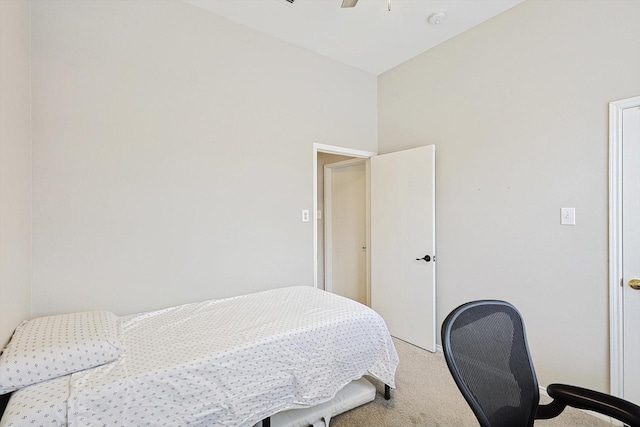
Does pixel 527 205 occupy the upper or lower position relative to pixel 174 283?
upper

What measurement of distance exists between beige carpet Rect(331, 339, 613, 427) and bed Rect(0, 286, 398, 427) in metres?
0.19

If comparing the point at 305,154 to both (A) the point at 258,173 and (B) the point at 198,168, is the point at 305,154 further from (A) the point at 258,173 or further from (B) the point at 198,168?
(B) the point at 198,168

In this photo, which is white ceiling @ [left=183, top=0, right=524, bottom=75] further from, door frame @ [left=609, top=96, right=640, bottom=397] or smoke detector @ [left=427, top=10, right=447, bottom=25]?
door frame @ [left=609, top=96, right=640, bottom=397]

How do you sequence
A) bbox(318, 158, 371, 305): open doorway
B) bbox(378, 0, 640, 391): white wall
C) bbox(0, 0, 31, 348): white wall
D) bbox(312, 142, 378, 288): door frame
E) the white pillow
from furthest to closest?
bbox(318, 158, 371, 305): open doorway < bbox(312, 142, 378, 288): door frame < bbox(378, 0, 640, 391): white wall < bbox(0, 0, 31, 348): white wall < the white pillow

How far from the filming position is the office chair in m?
0.96

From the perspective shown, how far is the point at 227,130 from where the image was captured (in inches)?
94.3

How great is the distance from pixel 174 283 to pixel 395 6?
8.94ft

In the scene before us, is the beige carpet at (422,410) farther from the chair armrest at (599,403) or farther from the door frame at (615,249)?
the chair armrest at (599,403)

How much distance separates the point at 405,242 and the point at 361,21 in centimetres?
206

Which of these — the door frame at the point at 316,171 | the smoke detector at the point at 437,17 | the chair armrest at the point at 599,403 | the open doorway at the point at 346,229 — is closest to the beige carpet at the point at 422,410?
the chair armrest at the point at 599,403

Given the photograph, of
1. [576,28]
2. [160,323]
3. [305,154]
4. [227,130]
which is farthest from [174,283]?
[576,28]

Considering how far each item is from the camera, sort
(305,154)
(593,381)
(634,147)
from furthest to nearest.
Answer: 1. (305,154)
2. (593,381)
3. (634,147)

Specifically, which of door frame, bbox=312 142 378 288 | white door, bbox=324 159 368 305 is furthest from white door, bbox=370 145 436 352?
white door, bbox=324 159 368 305

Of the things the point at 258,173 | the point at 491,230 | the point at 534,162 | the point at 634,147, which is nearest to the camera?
the point at 634,147
